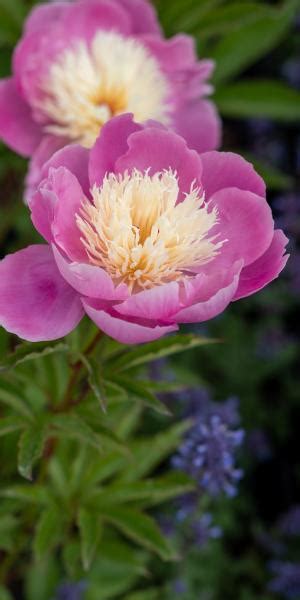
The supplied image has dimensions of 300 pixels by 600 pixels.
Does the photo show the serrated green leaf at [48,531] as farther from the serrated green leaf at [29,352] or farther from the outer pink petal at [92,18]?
the outer pink petal at [92,18]

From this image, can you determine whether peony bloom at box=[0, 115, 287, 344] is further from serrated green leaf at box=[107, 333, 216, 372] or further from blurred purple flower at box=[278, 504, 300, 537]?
blurred purple flower at box=[278, 504, 300, 537]

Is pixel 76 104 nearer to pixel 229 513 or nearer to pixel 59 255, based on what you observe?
pixel 59 255

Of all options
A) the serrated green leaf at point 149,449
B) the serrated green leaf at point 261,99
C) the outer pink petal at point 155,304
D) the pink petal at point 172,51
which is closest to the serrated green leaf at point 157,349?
the outer pink petal at point 155,304

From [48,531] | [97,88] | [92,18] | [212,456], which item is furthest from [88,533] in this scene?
[92,18]

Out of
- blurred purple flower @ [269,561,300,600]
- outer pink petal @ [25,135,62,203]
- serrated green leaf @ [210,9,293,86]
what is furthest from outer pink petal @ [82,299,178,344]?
serrated green leaf @ [210,9,293,86]

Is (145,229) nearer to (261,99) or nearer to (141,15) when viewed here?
(141,15)

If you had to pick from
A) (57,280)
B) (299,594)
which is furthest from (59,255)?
(299,594)

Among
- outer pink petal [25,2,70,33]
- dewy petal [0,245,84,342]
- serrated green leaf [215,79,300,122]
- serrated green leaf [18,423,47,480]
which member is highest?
outer pink petal [25,2,70,33]
